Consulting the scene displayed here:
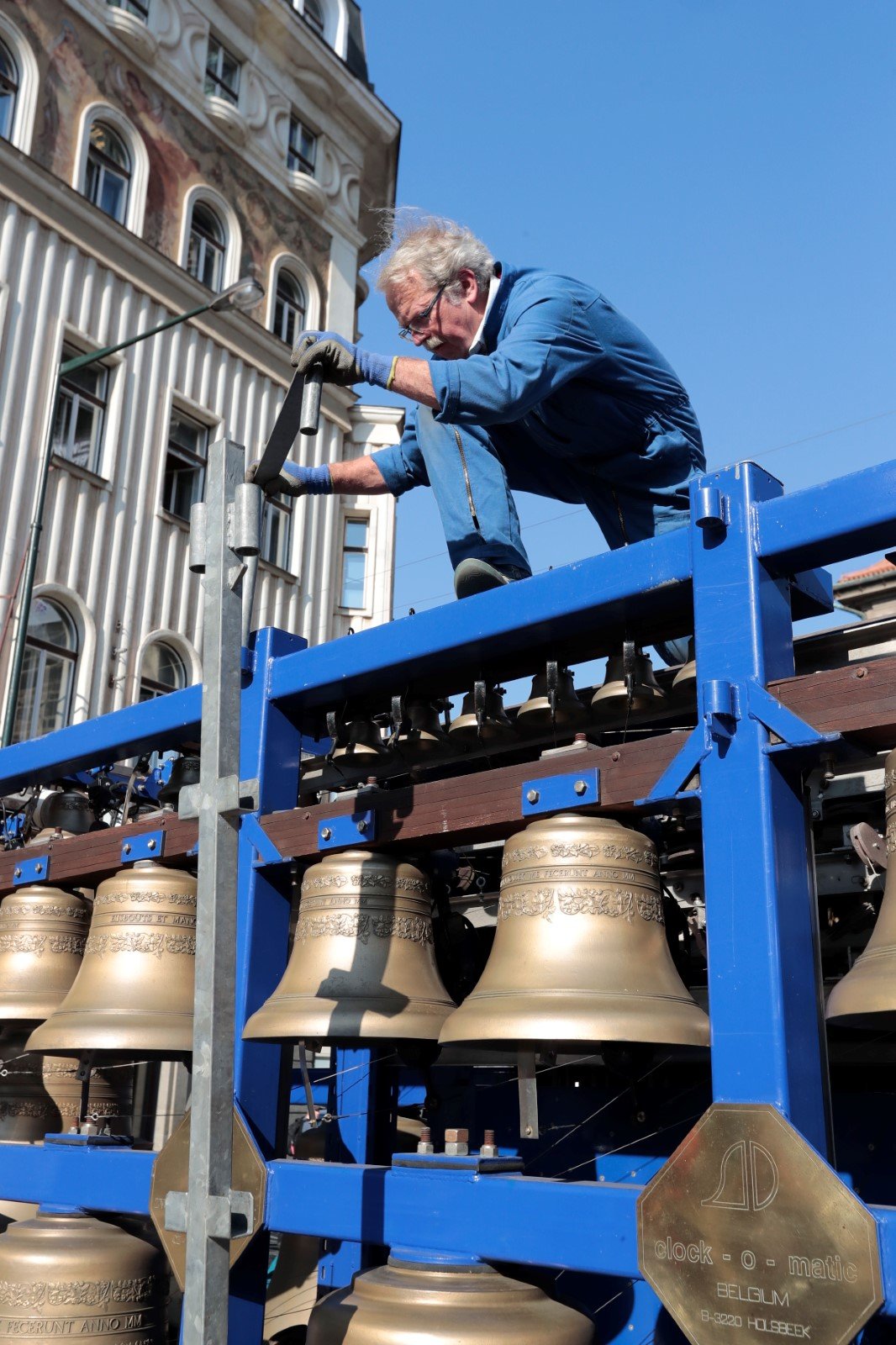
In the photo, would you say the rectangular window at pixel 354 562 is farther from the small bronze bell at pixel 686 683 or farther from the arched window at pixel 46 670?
the small bronze bell at pixel 686 683

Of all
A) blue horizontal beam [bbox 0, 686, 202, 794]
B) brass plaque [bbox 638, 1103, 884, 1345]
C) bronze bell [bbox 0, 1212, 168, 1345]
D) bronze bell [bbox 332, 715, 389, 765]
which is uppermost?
blue horizontal beam [bbox 0, 686, 202, 794]

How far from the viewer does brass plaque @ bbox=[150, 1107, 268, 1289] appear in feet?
12.3

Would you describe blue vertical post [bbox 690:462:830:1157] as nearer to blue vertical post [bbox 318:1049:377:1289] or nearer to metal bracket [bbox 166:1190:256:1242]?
metal bracket [bbox 166:1190:256:1242]

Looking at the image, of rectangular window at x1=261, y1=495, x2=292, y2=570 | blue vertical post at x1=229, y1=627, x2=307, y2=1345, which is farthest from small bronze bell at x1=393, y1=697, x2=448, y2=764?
rectangular window at x1=261, y1=495, x2=292, y2=570

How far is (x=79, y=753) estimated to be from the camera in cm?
521

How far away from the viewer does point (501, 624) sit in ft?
12.7

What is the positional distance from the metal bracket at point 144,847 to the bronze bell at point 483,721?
1.07 meters

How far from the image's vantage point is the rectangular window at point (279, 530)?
18.6m

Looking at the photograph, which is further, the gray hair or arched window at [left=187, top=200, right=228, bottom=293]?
arched window at [left=187, top=200, right=228, bottom=293]

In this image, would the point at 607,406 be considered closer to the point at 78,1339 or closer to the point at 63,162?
the point at 78,1339

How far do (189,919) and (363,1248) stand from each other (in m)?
1.38

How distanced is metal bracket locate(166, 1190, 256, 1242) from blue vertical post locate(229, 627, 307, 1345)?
1050mm

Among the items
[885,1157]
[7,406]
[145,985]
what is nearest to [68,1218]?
[145,985]

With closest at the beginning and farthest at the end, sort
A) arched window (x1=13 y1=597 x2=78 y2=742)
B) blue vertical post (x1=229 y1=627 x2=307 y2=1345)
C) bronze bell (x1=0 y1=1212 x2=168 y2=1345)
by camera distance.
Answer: blue vertical post (x1=229 y1=627 x2=307 y2=1345)
bronze bell (x1=0 y1=1212 x2=168 y2=1345)
arched window (x1=13 y1=597 x2=78 y2=742)
